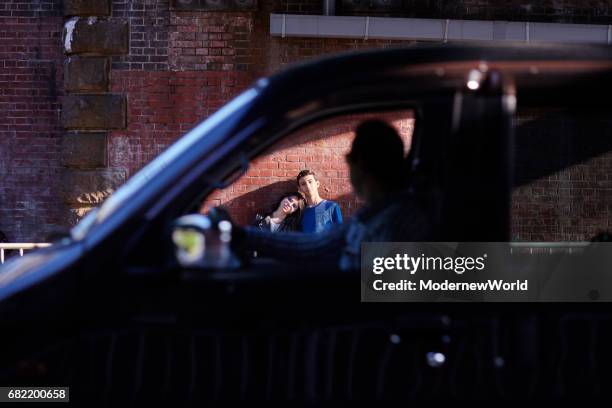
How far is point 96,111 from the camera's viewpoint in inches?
370

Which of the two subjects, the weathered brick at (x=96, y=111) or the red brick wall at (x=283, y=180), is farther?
the weathered brick at (x=96, y=111)

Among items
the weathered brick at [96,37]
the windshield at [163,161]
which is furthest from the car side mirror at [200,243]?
the weathered brick at [96,37]

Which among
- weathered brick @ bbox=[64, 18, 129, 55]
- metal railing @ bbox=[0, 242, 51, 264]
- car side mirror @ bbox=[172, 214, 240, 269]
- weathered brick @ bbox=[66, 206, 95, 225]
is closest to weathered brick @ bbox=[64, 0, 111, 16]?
weathered brick @ bbox=[64, 18, 129, 55]

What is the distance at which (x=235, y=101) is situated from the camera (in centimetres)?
246

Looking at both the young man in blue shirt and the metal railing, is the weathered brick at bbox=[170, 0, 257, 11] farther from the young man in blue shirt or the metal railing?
the metal railing

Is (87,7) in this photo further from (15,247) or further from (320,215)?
(320,215)

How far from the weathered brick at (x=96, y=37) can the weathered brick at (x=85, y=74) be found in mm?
103

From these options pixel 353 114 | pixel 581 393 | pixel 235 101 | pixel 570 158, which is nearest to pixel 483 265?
pixel 581 393

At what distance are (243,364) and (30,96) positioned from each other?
8174 millimetres

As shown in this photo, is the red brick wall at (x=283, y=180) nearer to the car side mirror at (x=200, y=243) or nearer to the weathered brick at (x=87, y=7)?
the weathered brick at (x=87, y=7)

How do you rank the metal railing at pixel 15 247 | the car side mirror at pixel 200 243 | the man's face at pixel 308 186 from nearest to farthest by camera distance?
1. the car side mirror at pixel 200 243
2. the metal railing at pixel 15 247
3. the man's face at pixel 308 186

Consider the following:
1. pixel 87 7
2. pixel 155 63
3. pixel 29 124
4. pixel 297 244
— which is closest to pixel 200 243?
pixel 297 244

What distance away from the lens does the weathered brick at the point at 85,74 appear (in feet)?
30.7

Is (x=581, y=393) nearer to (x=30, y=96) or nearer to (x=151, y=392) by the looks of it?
(x=151, y=392)
